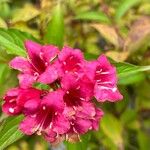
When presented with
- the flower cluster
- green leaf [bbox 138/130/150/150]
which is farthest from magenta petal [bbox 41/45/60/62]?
green leaf [bbox 138/130/150/150]

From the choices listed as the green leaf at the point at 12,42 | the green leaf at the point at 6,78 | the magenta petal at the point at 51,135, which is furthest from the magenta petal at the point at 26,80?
the green leaf at the point at 6,78

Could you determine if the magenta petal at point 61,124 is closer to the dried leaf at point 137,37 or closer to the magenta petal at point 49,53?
the magenta petal at point 49,53

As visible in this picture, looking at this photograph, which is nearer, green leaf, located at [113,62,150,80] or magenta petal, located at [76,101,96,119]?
magenta petal, located at [76,101,96,119]

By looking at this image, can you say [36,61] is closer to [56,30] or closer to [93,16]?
[56,30]

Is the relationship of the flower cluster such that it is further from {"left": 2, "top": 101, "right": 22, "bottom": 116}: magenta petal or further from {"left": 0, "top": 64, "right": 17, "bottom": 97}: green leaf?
{"left": 0, "top": 64, "right": 17, "bottom": 97}: green leaf

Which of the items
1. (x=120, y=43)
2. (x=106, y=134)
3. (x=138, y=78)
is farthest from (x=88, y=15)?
(x=106, y=134)

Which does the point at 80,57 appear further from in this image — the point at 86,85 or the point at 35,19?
the point at 35,19
